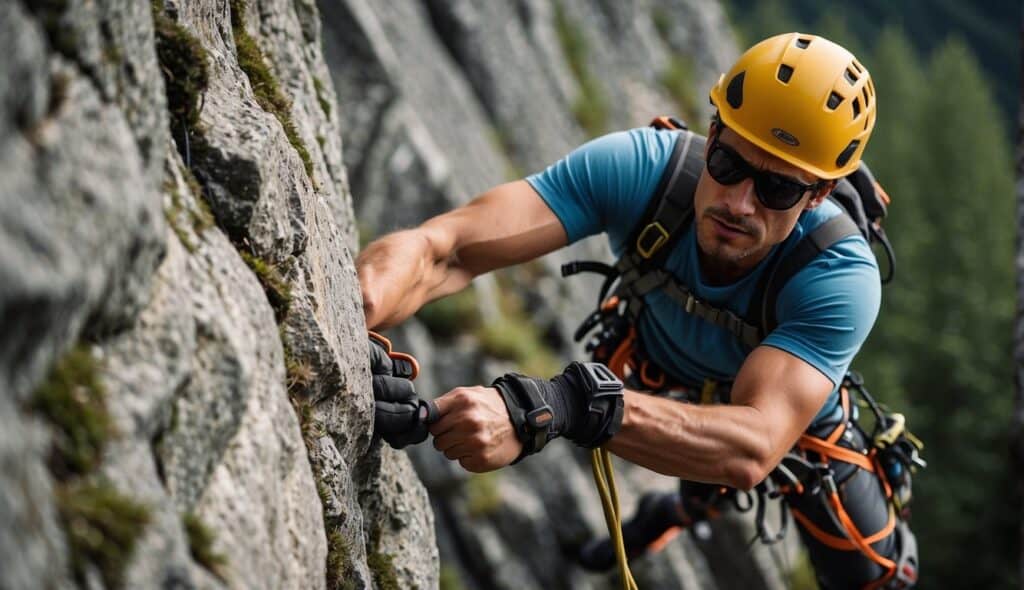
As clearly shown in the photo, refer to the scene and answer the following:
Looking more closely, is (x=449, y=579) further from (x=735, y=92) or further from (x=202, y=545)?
(x=202, y=545)

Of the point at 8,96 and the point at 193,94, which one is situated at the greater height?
the point at 8,96

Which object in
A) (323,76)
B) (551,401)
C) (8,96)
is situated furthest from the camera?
(323,76)

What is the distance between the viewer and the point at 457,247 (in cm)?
519

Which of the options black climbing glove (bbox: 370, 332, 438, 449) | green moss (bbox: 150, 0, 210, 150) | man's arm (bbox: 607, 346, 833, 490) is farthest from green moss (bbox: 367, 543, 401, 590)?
green moss (bbox: 150, 0, 210, 150)

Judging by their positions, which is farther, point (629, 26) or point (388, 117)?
→ point (629, 26)

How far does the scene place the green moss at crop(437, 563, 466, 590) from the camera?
11445 mm

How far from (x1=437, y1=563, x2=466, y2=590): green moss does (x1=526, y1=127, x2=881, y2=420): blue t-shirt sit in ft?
20.6

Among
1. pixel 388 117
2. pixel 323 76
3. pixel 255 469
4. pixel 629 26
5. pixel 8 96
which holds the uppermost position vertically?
pixel 8 96

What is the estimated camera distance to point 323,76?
5.71 metres

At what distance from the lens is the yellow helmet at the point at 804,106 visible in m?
4.88

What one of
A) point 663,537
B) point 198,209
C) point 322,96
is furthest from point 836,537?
point 198,209

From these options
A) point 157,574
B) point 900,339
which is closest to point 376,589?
point 157,574

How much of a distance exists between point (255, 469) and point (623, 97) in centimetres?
1860

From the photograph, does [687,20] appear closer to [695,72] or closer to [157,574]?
[695,72]
